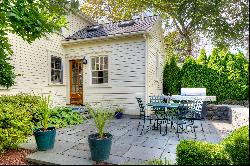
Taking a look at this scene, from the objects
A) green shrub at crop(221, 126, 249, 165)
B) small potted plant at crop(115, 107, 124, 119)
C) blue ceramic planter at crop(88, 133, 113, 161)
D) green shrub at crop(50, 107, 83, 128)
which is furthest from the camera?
small potted plant at crop(115, 107, 124, 119)

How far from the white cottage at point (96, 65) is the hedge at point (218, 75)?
161 cm

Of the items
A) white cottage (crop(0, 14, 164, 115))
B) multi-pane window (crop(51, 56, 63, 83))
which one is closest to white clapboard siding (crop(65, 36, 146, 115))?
white cottage (crop(0, 14, 164, 115))

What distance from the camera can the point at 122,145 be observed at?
560 centimetres

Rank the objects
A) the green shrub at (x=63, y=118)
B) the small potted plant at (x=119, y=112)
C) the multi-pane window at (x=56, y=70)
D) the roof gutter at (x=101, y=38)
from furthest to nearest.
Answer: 1. the multi-pane window at (x=56, y=70)
2. the small potted plant at (x=119, y=112)
3. the roof gutter at (x=101, y=38)
4. the green shrub at (x=63, y=118)

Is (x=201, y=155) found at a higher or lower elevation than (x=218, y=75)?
lower

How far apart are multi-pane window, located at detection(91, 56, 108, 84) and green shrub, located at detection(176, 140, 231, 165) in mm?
7606

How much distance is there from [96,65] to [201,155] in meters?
8.31

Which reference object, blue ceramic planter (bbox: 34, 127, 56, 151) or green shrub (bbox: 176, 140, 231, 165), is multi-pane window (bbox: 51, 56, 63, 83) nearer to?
blue ceramic planter (bbox: 34, 127, 56, 151)

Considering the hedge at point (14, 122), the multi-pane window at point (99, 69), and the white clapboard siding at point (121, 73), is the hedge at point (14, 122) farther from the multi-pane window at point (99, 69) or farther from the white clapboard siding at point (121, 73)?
the multi-pane window at point (99, 69)

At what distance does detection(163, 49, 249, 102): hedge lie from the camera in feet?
35.4

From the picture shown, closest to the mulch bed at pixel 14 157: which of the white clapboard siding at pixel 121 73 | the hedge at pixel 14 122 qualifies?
the hedge at pixel 14 122

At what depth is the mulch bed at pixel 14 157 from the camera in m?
4.55

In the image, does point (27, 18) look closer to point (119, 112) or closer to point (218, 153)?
point (218, 153)

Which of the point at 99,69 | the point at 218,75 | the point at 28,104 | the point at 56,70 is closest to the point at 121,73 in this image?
the point at 99,69
